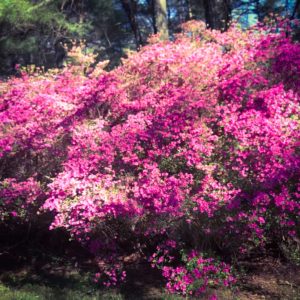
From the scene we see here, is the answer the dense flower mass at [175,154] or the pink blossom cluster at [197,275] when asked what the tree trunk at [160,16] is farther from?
the pink blossom cluster at [197,275]

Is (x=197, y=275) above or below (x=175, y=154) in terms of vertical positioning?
below

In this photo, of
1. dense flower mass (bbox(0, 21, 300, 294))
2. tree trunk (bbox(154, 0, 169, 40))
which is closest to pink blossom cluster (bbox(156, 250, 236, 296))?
dense flower mass (bbox(0, 21, 300, 294))

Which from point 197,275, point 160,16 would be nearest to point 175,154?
point 197,275

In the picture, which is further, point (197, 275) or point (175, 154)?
point (175, 154)

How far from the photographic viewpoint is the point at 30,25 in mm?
16250

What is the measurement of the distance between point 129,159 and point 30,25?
13246mm

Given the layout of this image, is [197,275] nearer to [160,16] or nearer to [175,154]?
[175,154]

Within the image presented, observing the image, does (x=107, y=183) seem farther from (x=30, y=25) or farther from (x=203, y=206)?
(x=30, y=25)

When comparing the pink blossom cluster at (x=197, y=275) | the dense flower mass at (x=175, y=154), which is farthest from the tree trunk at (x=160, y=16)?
the pink blossom cluster at (x=197, y=275)

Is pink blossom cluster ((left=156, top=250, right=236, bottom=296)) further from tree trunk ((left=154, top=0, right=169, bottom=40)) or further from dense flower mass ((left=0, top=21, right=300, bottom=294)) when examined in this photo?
tree trunk ((left=154, top=0, right=169, bottom=40))

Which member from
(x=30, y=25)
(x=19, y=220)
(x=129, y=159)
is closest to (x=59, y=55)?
(x=30, y=25)

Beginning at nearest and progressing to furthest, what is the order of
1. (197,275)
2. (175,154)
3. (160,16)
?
(197,275) < (175,154) < (160,16)

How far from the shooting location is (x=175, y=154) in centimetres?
528

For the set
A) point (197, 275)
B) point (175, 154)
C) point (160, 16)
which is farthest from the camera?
point (160, 16)
